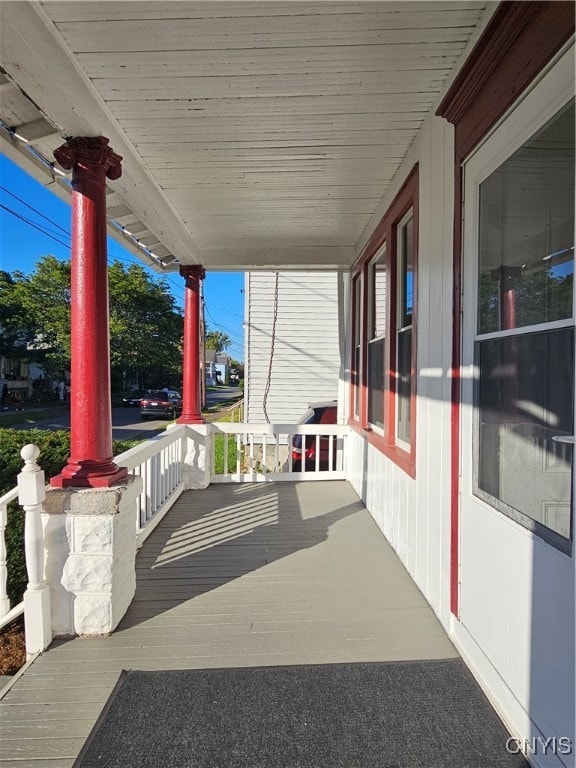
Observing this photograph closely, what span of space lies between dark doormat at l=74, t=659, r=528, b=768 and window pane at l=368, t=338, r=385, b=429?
7.19 ft

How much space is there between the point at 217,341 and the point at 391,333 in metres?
69.5

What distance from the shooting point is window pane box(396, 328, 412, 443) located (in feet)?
9.38

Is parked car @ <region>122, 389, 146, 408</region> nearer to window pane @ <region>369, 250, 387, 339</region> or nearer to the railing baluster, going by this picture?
window pane @ <region>369, 250, 387, 339</region>

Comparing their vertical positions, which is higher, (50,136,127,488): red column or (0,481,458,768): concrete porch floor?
(50,136,127,488): red column

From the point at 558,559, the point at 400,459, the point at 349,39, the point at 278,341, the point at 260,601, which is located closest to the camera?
the point at 558,559

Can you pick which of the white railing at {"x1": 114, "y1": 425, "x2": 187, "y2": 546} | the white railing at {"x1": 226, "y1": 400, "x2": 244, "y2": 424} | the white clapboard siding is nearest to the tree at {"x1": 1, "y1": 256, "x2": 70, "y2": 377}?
the white railing at {"x1": 226, "y1": 400, "x2": 244, "y2": 424}

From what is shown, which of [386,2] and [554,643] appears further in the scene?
[386,2]

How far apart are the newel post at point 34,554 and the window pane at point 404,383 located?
83.9 inches

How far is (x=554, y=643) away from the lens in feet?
4.13

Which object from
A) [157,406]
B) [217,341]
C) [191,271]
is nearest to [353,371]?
[191,271]

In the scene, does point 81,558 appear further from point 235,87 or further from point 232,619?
point 235,87

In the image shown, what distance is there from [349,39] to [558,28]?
83cm

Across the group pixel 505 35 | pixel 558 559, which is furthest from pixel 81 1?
pixel 558 559

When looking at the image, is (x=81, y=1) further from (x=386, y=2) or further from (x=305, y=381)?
(x=305, y=381)
